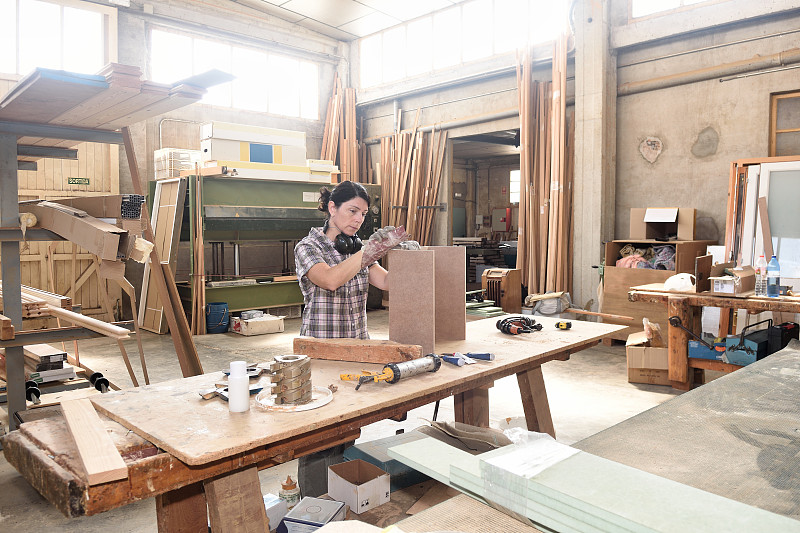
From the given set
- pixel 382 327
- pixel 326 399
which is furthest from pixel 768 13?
pixel 326 399

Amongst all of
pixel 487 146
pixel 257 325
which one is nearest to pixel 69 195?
pixel 257 325

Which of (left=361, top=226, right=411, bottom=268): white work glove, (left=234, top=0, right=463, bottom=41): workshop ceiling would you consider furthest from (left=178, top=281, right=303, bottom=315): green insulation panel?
(left=361, top=226, right=411, bottom=268): white work glove

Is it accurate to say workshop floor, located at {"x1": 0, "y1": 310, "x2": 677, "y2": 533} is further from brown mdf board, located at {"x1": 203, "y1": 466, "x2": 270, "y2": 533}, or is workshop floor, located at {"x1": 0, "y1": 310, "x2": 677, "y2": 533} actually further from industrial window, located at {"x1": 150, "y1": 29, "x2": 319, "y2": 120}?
industrial window, located at {"x1": 150, "y1": 29, "x2": 319, "y2": 120}

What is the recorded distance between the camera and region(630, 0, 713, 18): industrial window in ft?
19.5

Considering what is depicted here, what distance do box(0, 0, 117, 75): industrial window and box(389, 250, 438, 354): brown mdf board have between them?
6263 mm

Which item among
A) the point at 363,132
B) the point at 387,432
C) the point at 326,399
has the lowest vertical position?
the point at 387,432

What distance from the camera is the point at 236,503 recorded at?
1482 millimetres

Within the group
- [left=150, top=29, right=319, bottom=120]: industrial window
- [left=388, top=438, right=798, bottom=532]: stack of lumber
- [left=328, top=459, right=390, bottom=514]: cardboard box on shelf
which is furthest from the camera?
[left=150, top=29, right=319, bottom=120]: industrial window

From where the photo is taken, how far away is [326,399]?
5.59ft

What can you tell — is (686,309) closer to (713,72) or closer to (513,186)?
(713,72)

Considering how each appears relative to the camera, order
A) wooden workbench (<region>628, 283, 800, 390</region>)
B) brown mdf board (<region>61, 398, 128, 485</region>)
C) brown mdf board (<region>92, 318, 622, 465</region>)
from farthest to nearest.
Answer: wooden workbench (<region>628, 283, 800, 390</region>), brown mdf board (<region>92, 318, 622, 465</region>), brown mdf board (<region>61, 398, 128, 485</region>)

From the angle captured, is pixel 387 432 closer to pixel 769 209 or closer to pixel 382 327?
pixel 382 327

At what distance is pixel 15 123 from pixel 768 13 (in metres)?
6.32

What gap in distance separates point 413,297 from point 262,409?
0.91 m
